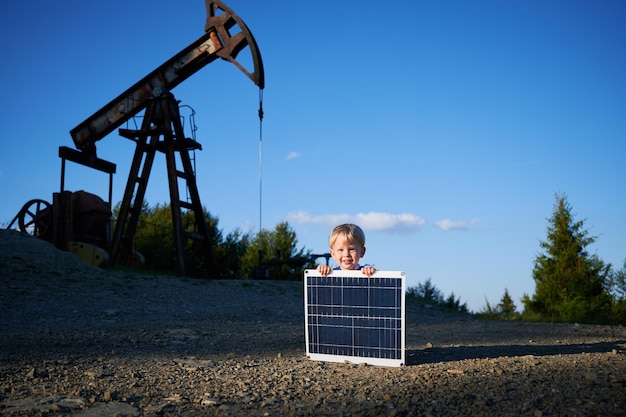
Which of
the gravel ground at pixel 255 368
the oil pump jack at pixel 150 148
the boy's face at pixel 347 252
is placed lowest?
the gravel ground at pixel 255 368

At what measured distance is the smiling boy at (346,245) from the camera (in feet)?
14.0

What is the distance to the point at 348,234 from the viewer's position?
4.28 m

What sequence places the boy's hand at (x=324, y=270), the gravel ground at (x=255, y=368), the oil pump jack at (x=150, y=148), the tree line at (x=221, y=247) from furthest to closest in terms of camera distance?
the tree line at (x=221, y=247)
the oil pump jack at (x=150, y=148)
the boy's hand at (x=324, y=270)
the gravel ground at (x=255, y=368)

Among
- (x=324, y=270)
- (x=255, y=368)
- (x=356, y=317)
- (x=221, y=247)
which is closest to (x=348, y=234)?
(x=324, y=270)

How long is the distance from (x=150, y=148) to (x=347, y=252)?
1078cm

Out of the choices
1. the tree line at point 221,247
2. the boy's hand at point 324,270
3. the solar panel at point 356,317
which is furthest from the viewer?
the tree line at point 221,247

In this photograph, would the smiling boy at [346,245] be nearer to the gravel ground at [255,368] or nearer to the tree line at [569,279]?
the gravel ground at [255,368]

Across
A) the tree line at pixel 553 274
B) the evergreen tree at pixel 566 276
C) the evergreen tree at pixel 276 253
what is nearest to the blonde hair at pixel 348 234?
the tree line at pixel 553 274

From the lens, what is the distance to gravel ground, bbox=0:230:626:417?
2928 millimetres

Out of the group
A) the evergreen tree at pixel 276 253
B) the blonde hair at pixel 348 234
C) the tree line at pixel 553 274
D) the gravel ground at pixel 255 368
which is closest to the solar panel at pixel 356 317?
the gravel ground at pixel 255 368

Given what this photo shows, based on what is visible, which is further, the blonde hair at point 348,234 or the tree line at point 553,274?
the tree line at point 553,274

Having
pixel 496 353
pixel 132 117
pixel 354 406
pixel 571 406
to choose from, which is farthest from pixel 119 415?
pixel 132 117

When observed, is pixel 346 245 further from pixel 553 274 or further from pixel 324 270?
pixel 553 274

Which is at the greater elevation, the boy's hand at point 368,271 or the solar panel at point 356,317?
the boy's hand at point 368,271
